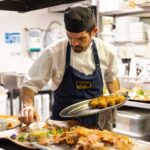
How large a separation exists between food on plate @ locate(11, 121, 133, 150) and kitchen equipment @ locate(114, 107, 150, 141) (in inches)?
77.1

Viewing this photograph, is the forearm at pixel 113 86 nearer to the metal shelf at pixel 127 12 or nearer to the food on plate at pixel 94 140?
the food on plate at pixel 94 140

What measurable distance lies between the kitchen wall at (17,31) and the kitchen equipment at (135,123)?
2.00 meters

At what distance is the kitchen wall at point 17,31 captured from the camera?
15.6 ft

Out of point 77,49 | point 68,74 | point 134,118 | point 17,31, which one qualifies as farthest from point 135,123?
point 17,31

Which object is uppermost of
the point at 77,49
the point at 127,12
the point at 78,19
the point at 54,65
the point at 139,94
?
the point at 127,12

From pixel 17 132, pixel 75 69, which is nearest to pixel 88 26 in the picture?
pixel 75 69

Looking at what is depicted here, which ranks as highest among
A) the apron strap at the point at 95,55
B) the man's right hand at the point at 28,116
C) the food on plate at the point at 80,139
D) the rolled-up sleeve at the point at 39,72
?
the apron strap at the point at 95,55

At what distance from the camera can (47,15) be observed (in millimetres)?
5234

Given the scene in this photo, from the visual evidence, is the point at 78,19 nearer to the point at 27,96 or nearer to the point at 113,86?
the point at 27,96

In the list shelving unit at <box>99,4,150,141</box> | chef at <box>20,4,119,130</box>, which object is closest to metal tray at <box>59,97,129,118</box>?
chef at <box>20,4,119,130</box>

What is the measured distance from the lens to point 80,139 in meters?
1.45

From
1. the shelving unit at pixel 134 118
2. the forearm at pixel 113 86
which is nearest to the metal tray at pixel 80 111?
the forearm at pixel 113 86

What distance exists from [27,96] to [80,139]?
80cm

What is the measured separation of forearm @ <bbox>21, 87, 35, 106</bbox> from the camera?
2.10m
